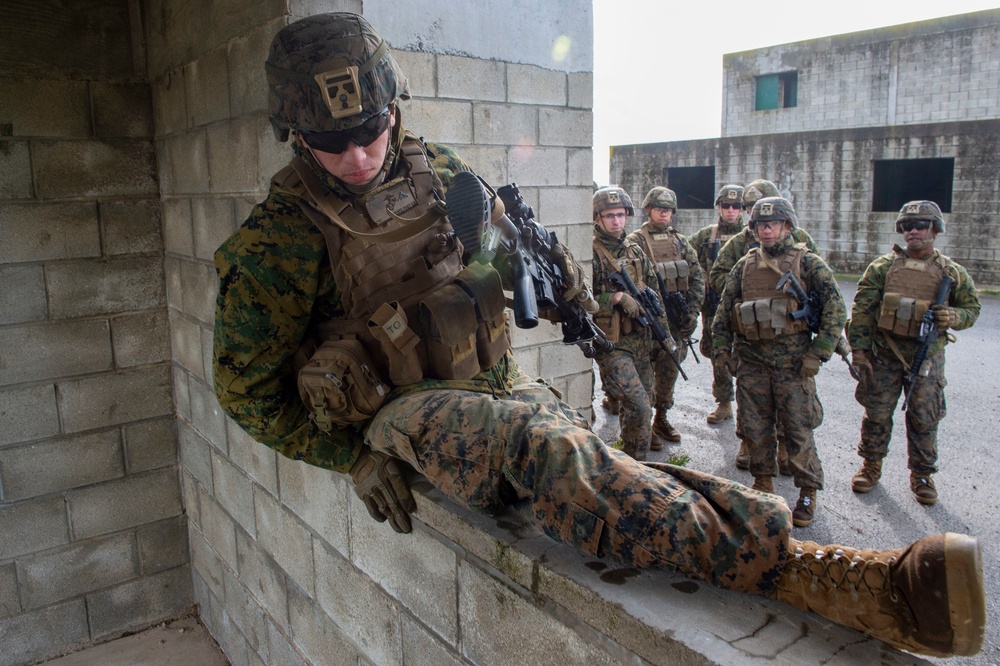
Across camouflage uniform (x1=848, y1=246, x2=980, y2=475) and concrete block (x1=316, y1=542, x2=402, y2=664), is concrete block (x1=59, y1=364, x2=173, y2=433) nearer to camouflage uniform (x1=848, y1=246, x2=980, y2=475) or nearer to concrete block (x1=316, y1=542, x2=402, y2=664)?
concrete block (x1=316, y1=542, x2=402, y2=664)

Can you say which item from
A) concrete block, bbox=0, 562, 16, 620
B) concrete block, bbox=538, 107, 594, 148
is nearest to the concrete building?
concrete block, bbox=538, 107, 594, 148

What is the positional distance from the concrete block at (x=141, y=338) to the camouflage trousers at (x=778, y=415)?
3475 millimetres

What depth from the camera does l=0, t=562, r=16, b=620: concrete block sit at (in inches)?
143

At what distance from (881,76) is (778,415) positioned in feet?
48.6

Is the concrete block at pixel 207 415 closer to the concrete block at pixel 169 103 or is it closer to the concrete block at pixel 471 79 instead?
the concrete block at pixel 169 103

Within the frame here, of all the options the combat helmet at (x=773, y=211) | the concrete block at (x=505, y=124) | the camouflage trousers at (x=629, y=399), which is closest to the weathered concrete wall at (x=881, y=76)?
the combat helmet at (x=773, y=211)

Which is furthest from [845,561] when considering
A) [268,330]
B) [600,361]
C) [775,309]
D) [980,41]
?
[980,41]

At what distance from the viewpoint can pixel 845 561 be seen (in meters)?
1.45

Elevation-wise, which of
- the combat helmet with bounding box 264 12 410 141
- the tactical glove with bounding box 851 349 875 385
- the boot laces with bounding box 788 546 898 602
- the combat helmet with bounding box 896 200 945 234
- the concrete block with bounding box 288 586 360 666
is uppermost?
the combat helmet with bounding box 264 12 410 141

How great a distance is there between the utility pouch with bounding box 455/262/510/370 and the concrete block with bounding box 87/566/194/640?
2776 millimetres

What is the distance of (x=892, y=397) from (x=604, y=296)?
1963mm

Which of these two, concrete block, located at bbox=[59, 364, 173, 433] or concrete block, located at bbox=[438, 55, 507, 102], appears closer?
concrete block, located at bbox=[438, 55, 507, 102]

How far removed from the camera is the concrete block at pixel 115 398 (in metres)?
3.67

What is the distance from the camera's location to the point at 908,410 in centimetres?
487
